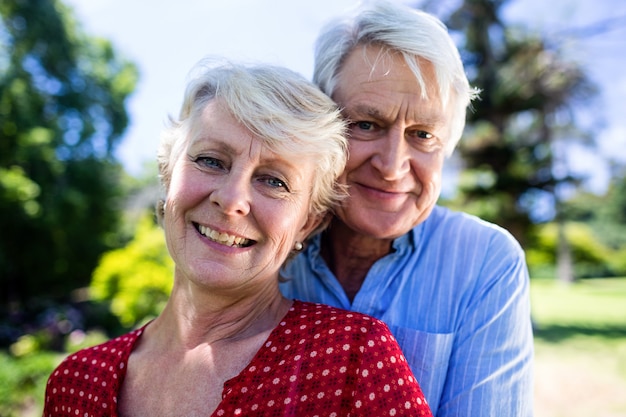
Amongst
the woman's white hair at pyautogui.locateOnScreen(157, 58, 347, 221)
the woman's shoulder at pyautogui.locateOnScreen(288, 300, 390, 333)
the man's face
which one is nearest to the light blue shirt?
the man's face

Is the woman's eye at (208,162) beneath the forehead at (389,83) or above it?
beneath

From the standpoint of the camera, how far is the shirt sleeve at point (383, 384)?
1362mm

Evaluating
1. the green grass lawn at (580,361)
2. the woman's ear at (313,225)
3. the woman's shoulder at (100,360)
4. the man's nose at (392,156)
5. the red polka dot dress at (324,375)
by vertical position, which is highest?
the man's nose at (392,156)

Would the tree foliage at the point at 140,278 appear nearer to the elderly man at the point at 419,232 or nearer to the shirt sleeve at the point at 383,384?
the elderly man at the point at 419,232

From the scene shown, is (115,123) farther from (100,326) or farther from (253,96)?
(253,96)

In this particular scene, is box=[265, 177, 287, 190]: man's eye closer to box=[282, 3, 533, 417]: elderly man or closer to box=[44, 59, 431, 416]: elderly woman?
box=[44, 59, 431, 416]: elderly woman

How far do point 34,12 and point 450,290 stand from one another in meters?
17.5

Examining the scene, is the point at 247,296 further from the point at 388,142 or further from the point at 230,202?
the point at 388,142

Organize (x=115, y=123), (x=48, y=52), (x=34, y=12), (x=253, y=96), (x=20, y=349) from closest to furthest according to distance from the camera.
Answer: (x=253, y=96) < (x=20, y=349) < (x=34, y=12) < (x=48, y=52) < (x=115, y=123)

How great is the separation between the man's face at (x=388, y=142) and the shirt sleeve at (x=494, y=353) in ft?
1.22

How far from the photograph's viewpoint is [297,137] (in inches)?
62.3

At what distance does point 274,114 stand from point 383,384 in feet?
2.74

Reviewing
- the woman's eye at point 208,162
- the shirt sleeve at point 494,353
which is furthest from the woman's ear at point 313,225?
the shirt sleeve at point 494,353

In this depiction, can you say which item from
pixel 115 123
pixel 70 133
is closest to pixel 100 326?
pixel 70 133
